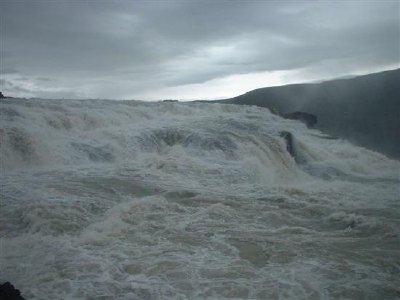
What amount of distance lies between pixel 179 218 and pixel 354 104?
27386 mm

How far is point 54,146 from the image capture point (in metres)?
10.9

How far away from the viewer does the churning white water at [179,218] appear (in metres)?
4.77

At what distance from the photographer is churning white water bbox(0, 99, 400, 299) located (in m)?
4.77

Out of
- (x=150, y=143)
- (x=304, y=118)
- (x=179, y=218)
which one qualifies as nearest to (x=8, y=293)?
(x=179, y=218)

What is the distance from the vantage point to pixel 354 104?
1242 inches

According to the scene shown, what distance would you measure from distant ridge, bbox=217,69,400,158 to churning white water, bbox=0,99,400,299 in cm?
1485

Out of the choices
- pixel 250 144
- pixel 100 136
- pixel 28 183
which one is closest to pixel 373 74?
pixel 250 144

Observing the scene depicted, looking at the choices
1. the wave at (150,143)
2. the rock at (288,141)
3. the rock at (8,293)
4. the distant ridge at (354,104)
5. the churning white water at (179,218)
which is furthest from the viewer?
the distant ridge at (354,104)

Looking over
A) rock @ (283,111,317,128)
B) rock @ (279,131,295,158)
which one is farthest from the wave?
rock @ (283,111,317,128)

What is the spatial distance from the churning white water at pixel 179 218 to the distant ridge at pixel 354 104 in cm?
1485

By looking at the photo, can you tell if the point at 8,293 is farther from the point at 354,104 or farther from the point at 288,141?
the point at 354,104

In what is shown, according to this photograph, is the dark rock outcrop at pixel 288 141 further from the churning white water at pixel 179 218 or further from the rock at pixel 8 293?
the rock at pixel 8 293

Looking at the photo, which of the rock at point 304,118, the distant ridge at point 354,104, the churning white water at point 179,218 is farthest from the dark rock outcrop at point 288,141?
the rock at point 304,118

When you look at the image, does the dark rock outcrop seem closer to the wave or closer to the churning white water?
the wave
